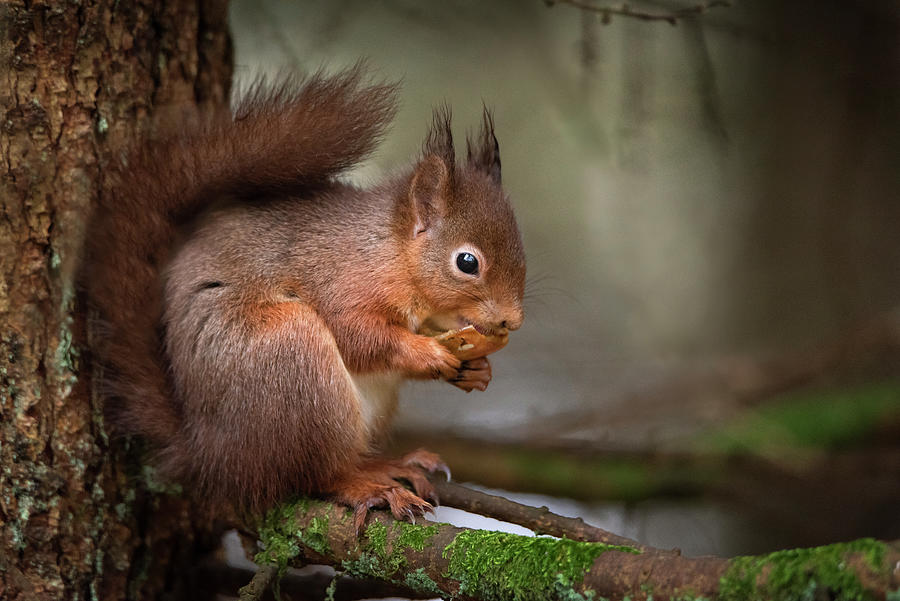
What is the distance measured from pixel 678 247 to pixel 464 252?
127 inches

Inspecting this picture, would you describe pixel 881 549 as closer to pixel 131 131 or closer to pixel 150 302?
pixel 150 302

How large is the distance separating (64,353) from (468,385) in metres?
0.91

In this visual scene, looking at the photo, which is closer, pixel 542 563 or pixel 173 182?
pixel 542 563

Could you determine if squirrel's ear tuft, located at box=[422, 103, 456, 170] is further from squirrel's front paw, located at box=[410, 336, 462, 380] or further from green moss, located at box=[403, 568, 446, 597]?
green moss, located at box=[403, 568, 446, 597]

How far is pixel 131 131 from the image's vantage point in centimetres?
204

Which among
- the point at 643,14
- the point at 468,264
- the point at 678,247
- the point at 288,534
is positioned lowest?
the point at 288,534

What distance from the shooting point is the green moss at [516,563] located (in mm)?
1435

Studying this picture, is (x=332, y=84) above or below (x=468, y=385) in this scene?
above

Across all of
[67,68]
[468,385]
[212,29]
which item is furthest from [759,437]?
[67,68]

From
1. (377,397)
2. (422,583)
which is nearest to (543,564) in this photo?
(422,583)

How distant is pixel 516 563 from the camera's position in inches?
59.5

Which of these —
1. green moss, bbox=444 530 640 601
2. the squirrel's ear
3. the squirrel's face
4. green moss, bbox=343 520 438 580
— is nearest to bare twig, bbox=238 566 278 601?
green moss, bbox=343 520 438 580

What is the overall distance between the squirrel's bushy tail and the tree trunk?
0.19ft

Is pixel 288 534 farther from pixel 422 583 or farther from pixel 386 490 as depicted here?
pixel 422 583
